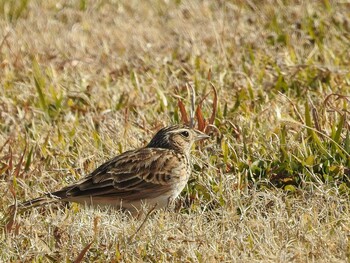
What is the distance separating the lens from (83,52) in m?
10.3

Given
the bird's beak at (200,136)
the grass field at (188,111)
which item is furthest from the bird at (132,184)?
the bird's beak at (200,136)

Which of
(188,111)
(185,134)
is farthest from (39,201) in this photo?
(188,111)

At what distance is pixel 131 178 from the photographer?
6.70m

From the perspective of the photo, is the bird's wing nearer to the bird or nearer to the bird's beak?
the bird

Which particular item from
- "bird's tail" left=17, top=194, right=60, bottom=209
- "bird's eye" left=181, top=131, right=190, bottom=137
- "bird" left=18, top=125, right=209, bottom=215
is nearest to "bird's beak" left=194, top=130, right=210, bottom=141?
"bird's eye" left=181, top=131, right=190, bottom=137

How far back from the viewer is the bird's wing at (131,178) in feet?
21.6

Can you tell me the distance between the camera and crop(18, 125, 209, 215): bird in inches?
256

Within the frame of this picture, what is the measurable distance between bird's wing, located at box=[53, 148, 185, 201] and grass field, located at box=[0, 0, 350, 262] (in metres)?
0.16

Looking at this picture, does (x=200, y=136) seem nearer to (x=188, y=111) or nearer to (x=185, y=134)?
(x=185, y=134)

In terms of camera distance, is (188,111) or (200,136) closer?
(200,136)

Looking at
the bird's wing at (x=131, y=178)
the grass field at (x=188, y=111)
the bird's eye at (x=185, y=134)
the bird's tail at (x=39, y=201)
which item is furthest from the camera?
the bird's eye at (x=185, y=134)

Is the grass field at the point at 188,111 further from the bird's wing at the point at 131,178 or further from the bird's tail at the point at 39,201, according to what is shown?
the bird's wing at the point at 131,178

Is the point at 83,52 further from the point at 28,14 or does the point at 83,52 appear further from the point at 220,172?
the point at 220,172

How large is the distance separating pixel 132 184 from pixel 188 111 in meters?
1.48
